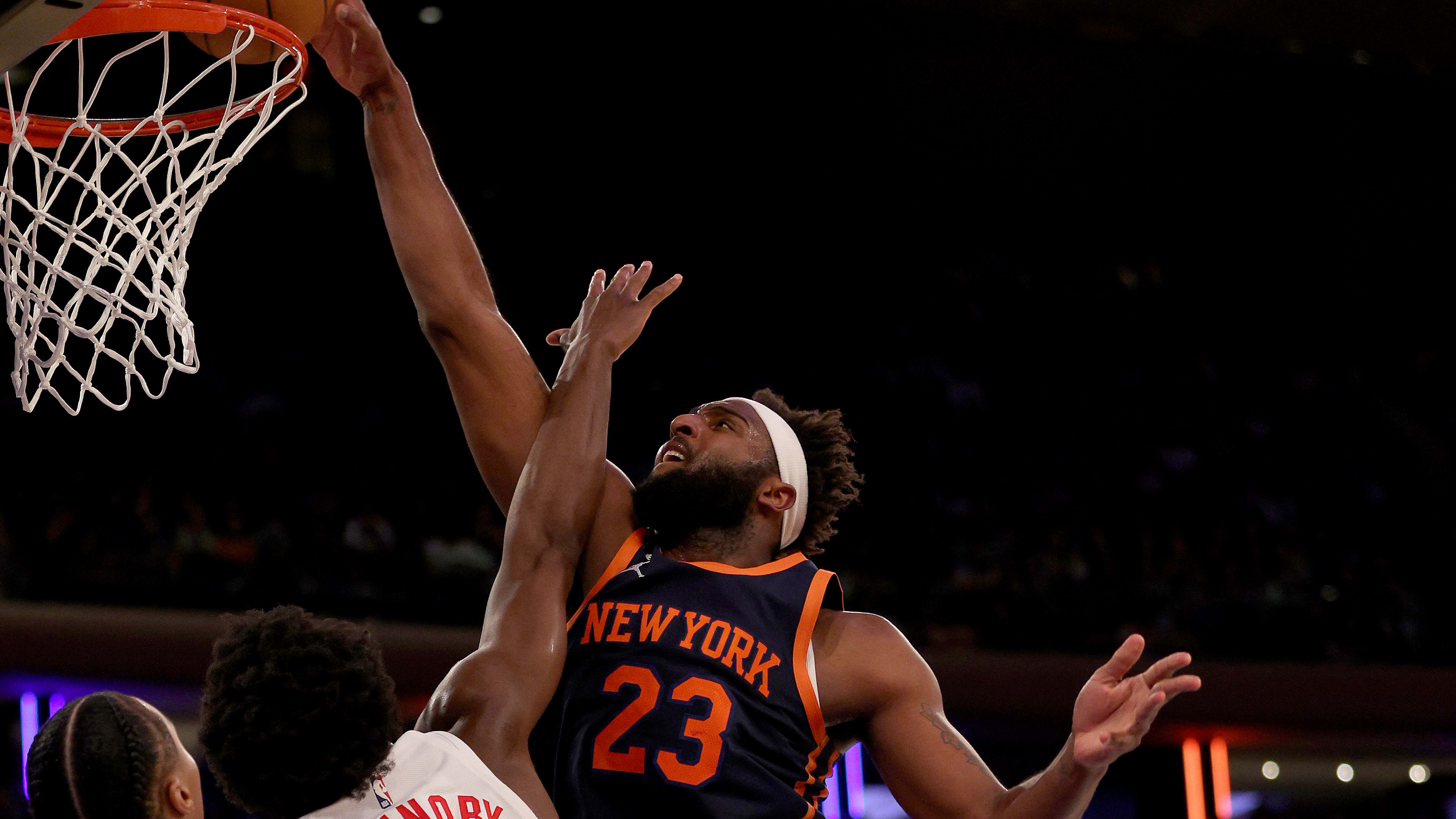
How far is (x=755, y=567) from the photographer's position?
9.64 feet

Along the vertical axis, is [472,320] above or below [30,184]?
below

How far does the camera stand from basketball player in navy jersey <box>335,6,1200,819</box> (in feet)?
8.50

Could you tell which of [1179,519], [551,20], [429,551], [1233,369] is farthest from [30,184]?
[1233,369]

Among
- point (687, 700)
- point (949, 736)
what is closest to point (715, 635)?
point (687, 700)

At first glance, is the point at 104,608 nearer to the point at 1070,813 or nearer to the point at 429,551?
the point at 429,551

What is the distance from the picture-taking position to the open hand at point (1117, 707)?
7.70 ft

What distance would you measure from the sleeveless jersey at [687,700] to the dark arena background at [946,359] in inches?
161

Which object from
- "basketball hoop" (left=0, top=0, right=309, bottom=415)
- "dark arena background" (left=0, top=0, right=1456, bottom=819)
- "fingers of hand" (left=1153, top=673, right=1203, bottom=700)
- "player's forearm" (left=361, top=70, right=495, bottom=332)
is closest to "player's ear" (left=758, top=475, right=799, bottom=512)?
"player's forearm" (left=361, top=70, right=495, bottom=332)

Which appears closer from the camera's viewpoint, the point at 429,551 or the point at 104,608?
the point at 104,608

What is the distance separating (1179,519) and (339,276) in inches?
219

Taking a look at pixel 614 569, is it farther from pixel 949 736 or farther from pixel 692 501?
pixel 949 736

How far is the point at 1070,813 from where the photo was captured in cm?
252

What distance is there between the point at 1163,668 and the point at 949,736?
0.53 meters

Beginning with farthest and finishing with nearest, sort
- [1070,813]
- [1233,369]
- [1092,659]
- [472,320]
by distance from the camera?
[1233,369], [1092,659], [472,320], [1070,813]
